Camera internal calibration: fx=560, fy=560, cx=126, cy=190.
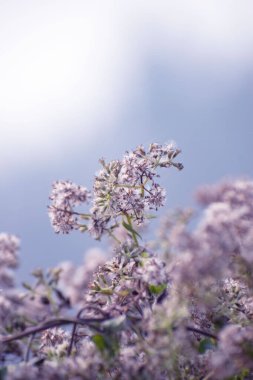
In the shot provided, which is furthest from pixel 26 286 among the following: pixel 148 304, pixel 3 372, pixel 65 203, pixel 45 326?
pixel 65 203

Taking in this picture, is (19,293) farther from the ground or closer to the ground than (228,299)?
closer to the ground

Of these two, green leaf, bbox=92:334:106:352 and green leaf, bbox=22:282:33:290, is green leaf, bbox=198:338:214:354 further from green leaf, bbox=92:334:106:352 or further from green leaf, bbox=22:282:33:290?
green leaf, bbox=22:282:33:290

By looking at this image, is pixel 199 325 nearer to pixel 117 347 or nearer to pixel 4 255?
pixel 117 347

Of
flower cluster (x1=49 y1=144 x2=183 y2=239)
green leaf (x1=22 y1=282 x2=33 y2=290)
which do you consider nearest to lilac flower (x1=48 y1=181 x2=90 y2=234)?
flower cluster (x1=49 y1=144 x2=183 y2=239)

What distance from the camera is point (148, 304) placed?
5211mm

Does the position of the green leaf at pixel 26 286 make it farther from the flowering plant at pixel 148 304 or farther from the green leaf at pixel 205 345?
the green leaf at pixel 205 345

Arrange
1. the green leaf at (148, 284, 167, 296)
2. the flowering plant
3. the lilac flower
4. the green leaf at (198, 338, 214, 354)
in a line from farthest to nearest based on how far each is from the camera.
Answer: the lilac flower, the green leaf at (198, 338, 214, 354), the green leaf at (148, 284, 167, 296), the flowering plant

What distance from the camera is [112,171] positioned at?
6961 millimetres

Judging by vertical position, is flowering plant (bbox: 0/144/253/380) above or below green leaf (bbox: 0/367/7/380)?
above

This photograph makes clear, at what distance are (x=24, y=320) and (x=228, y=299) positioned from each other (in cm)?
232

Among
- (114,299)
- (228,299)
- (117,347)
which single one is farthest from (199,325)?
(117,347)

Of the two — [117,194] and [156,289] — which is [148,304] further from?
[117,194]

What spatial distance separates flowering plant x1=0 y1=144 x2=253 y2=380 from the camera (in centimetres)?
417

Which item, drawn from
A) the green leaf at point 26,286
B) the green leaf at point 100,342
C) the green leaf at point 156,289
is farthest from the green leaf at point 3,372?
the green leaf at point 156,289
